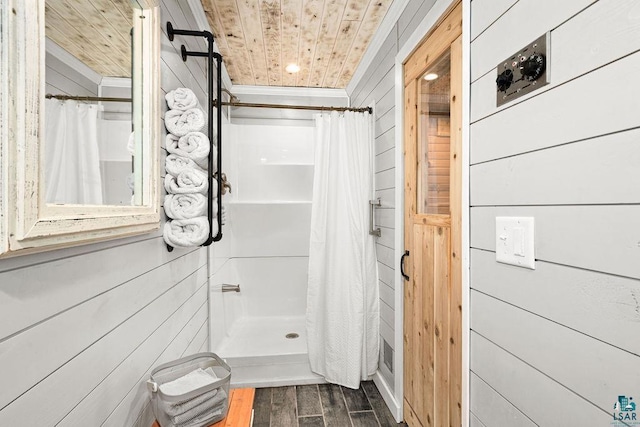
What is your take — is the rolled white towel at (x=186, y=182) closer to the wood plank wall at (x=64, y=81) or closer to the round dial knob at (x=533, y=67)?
the wood plank wall at (x=64, y=81)

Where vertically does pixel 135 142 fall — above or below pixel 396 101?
below

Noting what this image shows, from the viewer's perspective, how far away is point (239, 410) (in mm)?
1326

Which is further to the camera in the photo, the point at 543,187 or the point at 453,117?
A: the point at 453,117

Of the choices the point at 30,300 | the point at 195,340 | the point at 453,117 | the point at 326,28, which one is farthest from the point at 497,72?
the point at 195,340

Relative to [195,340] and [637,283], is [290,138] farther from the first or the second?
[637,283]

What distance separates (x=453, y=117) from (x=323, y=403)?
2.00m

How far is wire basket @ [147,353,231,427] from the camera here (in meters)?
1.13

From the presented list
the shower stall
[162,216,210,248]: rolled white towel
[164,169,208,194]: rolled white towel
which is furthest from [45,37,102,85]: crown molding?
the shower stall

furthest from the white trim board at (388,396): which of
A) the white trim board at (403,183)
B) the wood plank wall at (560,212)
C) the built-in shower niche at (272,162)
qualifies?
the built-in shower niche at (272,162)

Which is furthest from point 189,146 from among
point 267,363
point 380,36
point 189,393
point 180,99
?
point 267,363

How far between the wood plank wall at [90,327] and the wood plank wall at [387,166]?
50.1 inches

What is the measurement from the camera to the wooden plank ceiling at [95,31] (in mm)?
761

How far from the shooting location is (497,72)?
105 cm

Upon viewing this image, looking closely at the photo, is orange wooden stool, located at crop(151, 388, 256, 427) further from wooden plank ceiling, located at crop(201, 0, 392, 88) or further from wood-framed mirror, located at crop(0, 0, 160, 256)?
wooden plank ceiling, located at crop(201, 0, 392, 88)
